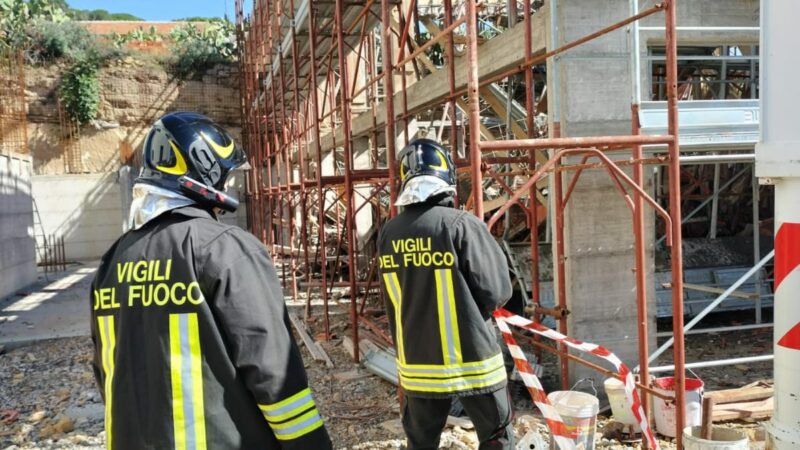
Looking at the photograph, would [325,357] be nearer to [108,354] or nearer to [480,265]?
[480,265]

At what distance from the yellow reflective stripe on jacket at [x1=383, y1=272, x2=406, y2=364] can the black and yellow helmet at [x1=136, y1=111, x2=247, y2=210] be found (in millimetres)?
1513

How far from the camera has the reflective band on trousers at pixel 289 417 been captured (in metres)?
1.77

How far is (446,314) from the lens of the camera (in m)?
3.14

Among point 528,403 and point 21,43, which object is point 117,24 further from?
point 528,403

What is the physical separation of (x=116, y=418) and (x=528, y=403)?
387 centimetres

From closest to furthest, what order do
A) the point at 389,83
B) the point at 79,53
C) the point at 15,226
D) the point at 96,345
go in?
the point at 96,345 < the point at 389,83 < the point at 15,226 < the point at 79,53

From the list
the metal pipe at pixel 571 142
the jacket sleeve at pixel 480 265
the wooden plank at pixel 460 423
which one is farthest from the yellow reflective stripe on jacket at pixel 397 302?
the wooden plank at pixel 460 423

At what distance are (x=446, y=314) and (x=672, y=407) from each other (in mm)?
2191

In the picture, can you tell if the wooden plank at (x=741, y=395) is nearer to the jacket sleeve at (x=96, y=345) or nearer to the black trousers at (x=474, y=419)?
the black trousers at (x=474, y=419)

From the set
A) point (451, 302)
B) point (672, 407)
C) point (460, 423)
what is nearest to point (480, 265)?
point (451, 302)

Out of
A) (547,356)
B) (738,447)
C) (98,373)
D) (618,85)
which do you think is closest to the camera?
(98,373)

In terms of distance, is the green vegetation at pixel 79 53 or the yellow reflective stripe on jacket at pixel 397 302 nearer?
the yellow reflective stripe on jacket at pixel 397 302

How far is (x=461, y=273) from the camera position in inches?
123

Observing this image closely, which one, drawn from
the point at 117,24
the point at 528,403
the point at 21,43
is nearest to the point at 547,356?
the point at 528,403
